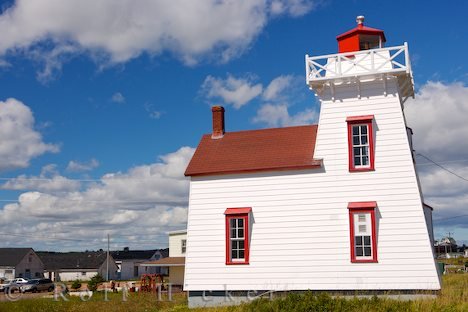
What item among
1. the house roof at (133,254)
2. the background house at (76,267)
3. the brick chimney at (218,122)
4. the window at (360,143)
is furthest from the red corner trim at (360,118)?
the house roof at (133,254)

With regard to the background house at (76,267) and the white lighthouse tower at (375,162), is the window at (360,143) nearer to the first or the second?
the white lighthouse tower at (375,162)

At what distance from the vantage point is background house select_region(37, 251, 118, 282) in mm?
74938

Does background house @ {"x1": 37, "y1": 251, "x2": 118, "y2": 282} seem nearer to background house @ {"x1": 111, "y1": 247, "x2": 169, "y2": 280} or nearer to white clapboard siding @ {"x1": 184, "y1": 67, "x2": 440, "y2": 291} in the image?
background house @ {"x1": 111, "y1": 247, "x2": 169, "y2": 280}

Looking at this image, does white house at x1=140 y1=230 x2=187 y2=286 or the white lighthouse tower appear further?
white house at x1=140 y1=230 x2=187 y2=286

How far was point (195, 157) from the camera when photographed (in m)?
24.3

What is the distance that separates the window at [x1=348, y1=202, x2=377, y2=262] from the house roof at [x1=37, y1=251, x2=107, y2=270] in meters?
59.8

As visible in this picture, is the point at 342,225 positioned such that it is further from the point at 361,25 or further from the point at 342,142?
the point at 361,25

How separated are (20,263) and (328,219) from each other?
60798 mm

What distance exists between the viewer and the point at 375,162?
816 inches

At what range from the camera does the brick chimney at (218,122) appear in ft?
84.4

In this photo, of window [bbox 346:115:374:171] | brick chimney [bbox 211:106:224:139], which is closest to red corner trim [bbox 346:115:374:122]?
window [bbox 346:115:374:171]

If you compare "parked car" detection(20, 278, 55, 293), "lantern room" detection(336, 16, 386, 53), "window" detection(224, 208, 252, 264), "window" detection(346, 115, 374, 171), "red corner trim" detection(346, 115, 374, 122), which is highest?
"lantern room" detection(336, 16, 386, 53)

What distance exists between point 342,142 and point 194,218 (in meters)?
6.93

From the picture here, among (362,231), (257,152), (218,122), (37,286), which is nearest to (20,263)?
(37,286)
